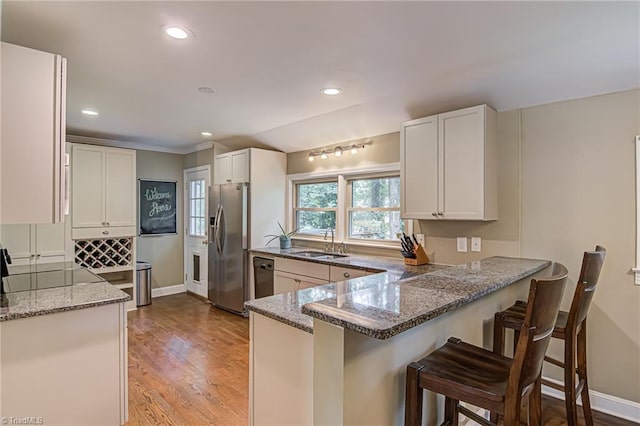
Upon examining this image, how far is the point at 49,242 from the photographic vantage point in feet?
13.6

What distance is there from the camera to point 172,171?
18.9 ft

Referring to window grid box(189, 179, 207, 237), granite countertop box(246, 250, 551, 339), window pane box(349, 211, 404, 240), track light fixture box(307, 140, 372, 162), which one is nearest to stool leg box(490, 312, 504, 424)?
granite countertop box(246, 250, 551, 339)

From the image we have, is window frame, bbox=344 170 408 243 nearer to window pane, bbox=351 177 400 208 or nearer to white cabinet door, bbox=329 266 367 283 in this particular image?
window pane, bbox=351 177 400 208

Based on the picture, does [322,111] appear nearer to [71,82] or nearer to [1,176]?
[71,82]

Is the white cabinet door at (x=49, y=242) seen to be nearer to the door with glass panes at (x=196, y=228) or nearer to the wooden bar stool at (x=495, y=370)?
the door with glass panes at (x=196, y=228)

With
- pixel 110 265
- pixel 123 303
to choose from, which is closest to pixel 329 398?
pixel 123 303

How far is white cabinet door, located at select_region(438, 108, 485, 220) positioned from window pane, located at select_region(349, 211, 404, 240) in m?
0.89

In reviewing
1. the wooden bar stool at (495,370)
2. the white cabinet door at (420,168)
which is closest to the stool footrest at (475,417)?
the wooden bar stool at (495,370)

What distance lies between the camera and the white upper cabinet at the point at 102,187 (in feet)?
14.5

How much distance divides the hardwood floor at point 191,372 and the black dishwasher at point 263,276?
1.41 ft

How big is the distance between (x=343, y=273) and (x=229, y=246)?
6.29 feet

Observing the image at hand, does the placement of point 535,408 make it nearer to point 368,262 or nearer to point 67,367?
point 368,262

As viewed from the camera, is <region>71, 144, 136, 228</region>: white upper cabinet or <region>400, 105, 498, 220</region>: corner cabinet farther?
<region>71, 144, 136, 228</region>: white upper cabinet

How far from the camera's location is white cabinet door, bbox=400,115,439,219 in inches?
119
